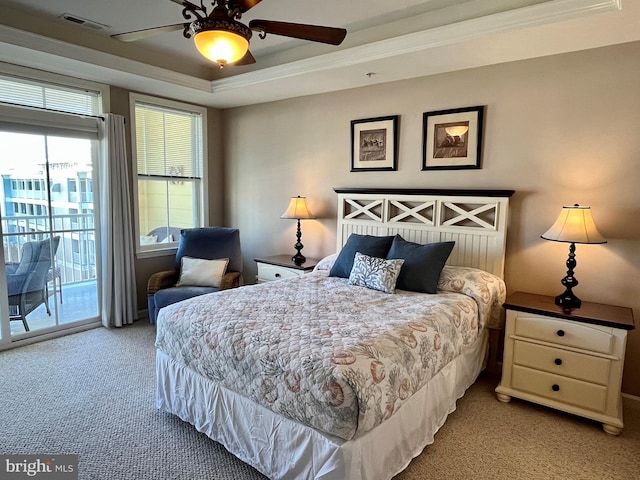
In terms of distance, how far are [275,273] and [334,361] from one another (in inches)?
99.6

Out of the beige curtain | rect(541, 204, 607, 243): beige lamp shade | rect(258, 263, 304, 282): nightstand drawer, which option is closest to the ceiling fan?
rect(541, 204, 607, 243): beige lamp shade

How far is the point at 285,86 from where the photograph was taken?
393 cm

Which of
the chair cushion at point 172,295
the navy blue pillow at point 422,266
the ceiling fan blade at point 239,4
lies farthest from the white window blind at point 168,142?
the navy blue pillow at point 422,266

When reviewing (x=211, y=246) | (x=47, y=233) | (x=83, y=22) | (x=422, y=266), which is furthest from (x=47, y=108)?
(x=422, y=266)

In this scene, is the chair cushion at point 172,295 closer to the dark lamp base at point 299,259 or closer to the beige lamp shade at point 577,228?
the dark lamp base at point 299,259

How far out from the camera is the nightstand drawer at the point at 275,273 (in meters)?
4.00

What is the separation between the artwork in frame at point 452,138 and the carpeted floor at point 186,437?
1.82m

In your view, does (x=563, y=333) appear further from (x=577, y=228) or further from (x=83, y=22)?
(x=83, y=22)

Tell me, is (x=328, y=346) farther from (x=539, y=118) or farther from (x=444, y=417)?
(x=539, y=118)

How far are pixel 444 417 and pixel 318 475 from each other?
3.52ft

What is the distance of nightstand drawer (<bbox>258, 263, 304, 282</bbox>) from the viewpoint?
400 cm

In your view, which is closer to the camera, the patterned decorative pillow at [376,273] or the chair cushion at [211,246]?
the patterned decorative pillow at [376,273]

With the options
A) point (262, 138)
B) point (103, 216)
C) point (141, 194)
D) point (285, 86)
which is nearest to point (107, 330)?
point (103, 216)

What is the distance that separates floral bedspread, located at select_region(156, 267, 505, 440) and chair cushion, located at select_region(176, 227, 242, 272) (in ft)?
4.75
